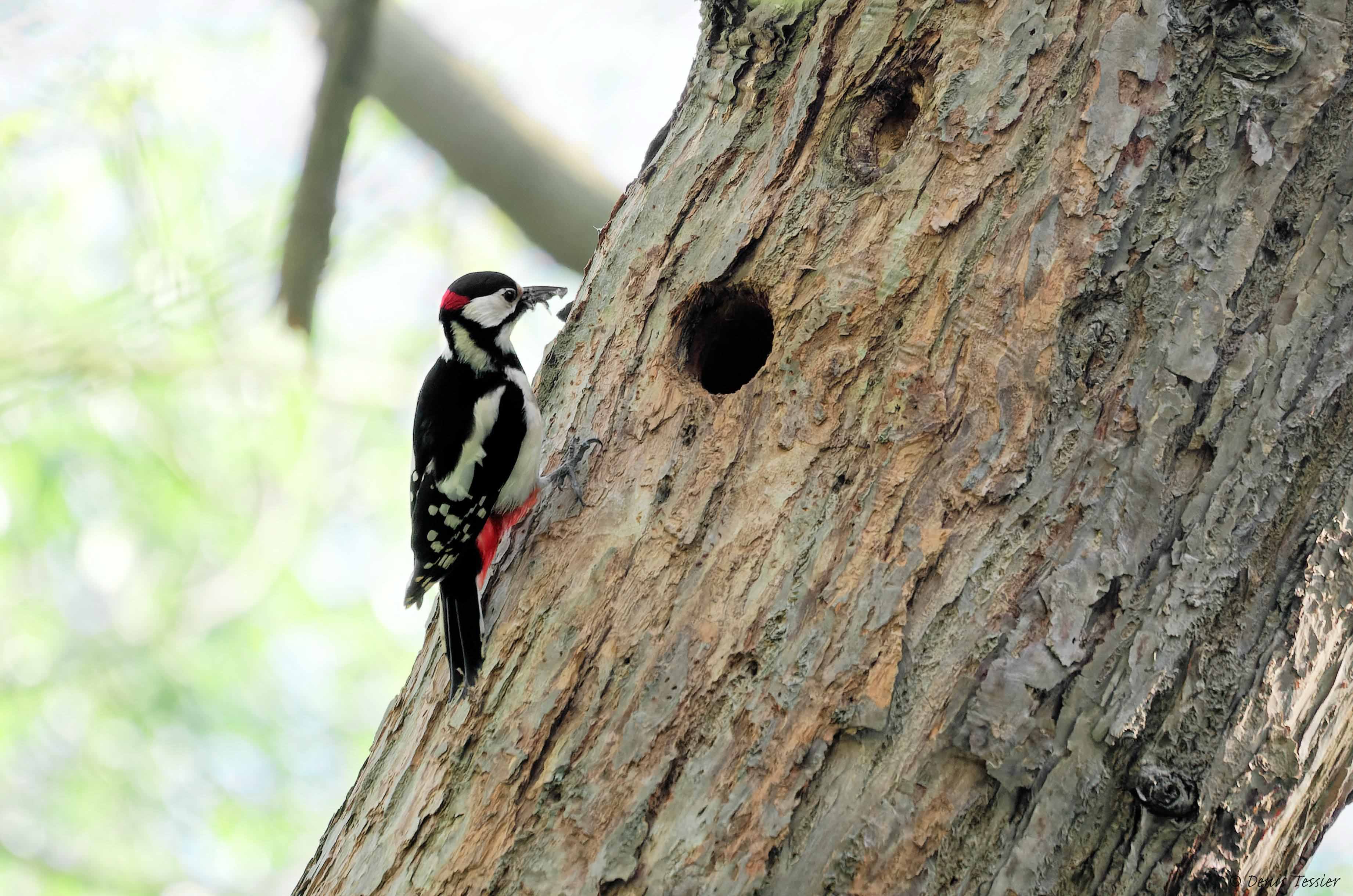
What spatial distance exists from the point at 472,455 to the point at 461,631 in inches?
34.3

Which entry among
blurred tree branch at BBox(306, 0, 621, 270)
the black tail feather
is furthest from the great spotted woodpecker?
blurred tree branch at BBox(306, 0, 621, 270)

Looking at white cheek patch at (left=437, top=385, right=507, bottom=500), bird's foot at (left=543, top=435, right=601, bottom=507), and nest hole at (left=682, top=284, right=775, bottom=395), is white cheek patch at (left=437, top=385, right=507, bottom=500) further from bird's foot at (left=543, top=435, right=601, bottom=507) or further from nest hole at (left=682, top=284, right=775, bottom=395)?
nest hole at (left=682, top=284, right=775, bottom=395)

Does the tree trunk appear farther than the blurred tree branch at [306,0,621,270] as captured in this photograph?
No

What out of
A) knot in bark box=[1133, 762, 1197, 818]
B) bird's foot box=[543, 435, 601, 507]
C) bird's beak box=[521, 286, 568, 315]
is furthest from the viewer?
bird's beak box=[521, 286, 568, 315]

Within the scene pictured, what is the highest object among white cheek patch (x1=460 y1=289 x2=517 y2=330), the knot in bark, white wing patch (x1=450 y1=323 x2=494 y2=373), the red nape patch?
white cheek patch (x1=460 y1=289 x2=517 y2=330)

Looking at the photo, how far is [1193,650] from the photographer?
1.63m

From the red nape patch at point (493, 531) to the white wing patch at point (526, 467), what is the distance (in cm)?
2

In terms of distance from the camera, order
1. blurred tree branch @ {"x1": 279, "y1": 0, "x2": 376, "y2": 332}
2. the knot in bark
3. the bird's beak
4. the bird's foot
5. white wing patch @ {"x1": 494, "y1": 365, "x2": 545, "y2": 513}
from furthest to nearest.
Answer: the bird's beak < blurred tree branch @ {"x1": 279, "y1": 0, "x2": 376, "y2": 332} < white wing patch @ {"x1": 494, "y1": 365, "x2": 545, "y2": 513} < the bird's foot < the knot in bark

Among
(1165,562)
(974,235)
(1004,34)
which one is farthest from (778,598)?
(1004,34)

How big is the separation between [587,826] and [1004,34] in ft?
5.62

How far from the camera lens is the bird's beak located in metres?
3.50

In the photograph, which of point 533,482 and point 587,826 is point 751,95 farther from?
point 587,826

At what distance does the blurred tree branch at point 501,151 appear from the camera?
11.1 feet

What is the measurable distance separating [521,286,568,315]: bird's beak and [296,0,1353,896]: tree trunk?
1361 millimetres
